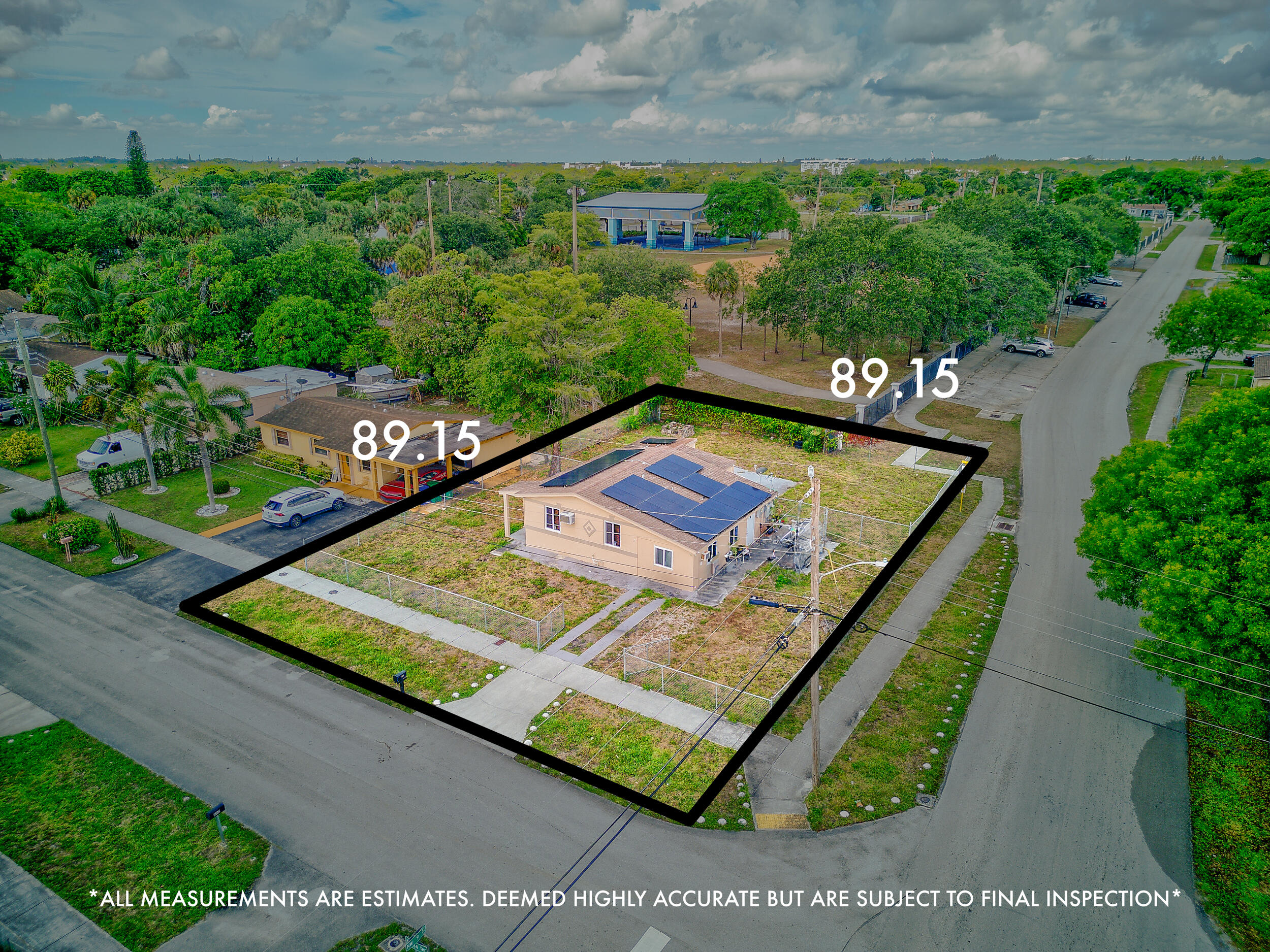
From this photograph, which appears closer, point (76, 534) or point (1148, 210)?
point (76, 534)

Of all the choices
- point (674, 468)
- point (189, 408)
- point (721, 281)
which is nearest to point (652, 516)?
point (674, 468)

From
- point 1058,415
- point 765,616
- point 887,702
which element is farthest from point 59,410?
point 1058,415

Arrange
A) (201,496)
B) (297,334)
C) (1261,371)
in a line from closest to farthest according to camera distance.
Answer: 1. (201,496)
2. (1261,371)
3. (297,334)

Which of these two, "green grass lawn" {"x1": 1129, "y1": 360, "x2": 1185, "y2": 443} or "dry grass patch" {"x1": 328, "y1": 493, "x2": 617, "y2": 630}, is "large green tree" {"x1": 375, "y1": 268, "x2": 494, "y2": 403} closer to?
"dry grass patch" {"x1": 328, "y1": 493, "x2": 617, "y2": 630}

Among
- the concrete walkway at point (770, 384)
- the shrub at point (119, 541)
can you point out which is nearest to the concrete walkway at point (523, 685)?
the shrub at point (119, 541)

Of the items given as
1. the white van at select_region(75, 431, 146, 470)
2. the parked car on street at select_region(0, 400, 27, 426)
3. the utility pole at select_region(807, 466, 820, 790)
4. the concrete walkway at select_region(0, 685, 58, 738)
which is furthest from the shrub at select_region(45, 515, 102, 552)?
the utility pole at select_region(807, 466, 820, 790)

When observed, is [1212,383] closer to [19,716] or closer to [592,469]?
[592,469]

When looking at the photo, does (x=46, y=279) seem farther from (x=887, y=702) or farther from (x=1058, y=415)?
(x=1058, y=415)
